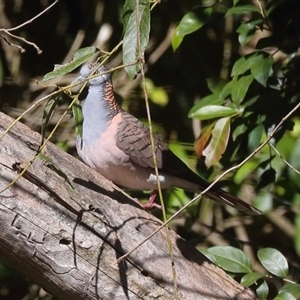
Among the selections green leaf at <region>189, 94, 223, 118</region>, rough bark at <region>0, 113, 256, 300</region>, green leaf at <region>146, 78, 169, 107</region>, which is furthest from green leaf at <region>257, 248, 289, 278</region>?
green leaf at <region>146, 78, 169, 107</region>

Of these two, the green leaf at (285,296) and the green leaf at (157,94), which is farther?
the green leaf at (157,94)

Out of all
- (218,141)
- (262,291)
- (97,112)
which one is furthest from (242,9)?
(262,291)

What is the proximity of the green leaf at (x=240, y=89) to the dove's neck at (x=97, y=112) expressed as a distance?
46cm

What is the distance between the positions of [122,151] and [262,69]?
1.88ft

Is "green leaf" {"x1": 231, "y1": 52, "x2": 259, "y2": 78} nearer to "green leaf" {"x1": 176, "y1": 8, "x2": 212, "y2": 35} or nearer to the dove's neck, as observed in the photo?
"green leaf" {"x1": 176, "y1": 8, "x2": 212, "y2": 35}

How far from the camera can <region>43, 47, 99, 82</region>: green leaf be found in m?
1.82

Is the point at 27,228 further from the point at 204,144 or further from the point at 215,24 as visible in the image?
the point at 215,24

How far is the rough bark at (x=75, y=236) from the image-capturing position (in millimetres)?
2047

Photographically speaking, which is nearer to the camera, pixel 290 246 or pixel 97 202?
pixel 97 202

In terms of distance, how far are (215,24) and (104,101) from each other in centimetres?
145

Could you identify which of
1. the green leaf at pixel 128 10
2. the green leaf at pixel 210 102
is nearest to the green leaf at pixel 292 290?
the green leaf at pixel 210 102

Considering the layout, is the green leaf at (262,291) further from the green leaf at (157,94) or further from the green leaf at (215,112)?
the green leaf at (157,94)

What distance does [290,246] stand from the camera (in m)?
3.88

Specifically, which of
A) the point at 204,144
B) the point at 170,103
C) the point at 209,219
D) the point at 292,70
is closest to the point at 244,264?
the point at 204,144
